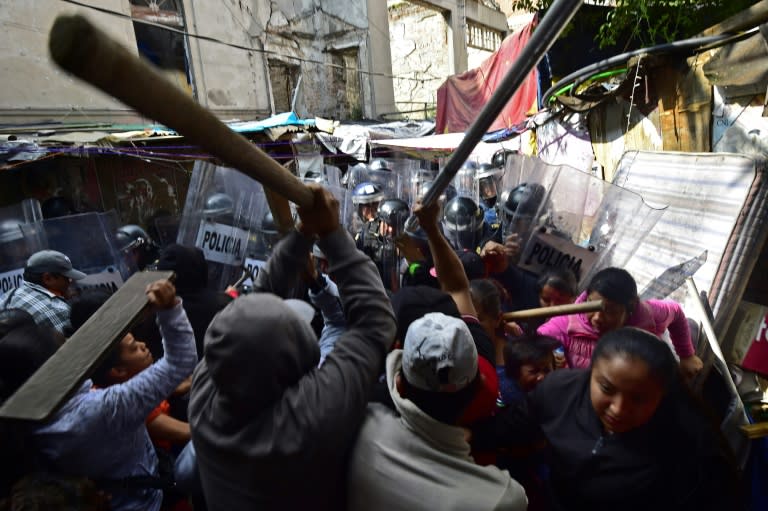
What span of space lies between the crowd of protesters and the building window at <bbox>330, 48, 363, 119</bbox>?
60.1ft

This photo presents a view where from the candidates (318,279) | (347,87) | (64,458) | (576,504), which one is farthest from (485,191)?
(347,87)

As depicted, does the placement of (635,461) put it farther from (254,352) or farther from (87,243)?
(87,243)

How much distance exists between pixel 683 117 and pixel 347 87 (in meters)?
17.0

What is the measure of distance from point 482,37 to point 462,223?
868 inches

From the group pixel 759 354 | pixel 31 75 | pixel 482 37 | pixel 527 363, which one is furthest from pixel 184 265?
pixel 482 37

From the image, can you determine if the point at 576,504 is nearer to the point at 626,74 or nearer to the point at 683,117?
the point at 683,117

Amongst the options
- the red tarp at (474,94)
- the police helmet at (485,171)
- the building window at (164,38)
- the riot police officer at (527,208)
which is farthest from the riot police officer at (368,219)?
the building window at (164,38)

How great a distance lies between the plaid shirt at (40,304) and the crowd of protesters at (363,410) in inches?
30.7

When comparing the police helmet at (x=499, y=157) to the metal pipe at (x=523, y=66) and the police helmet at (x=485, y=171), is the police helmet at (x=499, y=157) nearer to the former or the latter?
the police helmet at (x=485, y=171)

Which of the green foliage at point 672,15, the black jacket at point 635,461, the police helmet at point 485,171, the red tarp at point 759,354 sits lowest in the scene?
the red tarp at point 759,354

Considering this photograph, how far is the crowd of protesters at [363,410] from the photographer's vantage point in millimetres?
1096

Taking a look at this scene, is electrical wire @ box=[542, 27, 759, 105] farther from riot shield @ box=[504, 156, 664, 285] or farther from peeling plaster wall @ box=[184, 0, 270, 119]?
peeling plaster wall @ box=[184, 0, 270, 119]

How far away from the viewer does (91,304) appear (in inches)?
99.3

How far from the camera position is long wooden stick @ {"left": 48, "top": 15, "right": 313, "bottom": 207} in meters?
0.61
